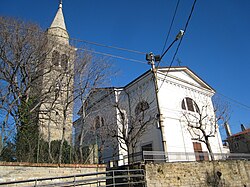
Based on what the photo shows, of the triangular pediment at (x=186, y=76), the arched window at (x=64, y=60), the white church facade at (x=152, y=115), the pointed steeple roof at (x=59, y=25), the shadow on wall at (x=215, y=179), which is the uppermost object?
the pointed steeple roof at (x=59, y=25)

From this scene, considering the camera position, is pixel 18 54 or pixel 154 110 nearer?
pixel 18 54

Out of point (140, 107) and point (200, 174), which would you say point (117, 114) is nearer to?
point (140, 107)

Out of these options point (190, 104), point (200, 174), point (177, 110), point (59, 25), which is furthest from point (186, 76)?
point (59, 25)

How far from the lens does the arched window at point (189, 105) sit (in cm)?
1896

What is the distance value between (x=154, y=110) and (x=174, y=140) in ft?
9.60

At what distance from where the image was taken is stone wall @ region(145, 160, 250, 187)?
9.80 metres

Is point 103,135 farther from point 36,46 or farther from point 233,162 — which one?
point 233,162

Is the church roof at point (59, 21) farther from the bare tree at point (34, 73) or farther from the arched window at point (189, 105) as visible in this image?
the arched window at point (189, 105)

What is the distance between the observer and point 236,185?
12609 mm

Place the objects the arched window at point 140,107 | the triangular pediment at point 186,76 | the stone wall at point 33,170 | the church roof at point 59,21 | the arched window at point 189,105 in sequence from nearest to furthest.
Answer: the stone wall at point 33,170 → the arched window at point 140,107 → the arched window at point 189,105 → the triangular pediment at point 186,76 → the church roof at point 59,21

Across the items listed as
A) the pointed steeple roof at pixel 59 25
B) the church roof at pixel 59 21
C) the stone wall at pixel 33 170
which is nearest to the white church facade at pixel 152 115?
the stone wall at pixel 33 170

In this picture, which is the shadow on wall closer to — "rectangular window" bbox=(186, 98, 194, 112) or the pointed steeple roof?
"rectangular window" bbox=(186, 98, 194, 112)

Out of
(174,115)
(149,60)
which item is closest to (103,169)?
(149,60)

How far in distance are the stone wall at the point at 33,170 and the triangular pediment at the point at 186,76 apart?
1296 cm
